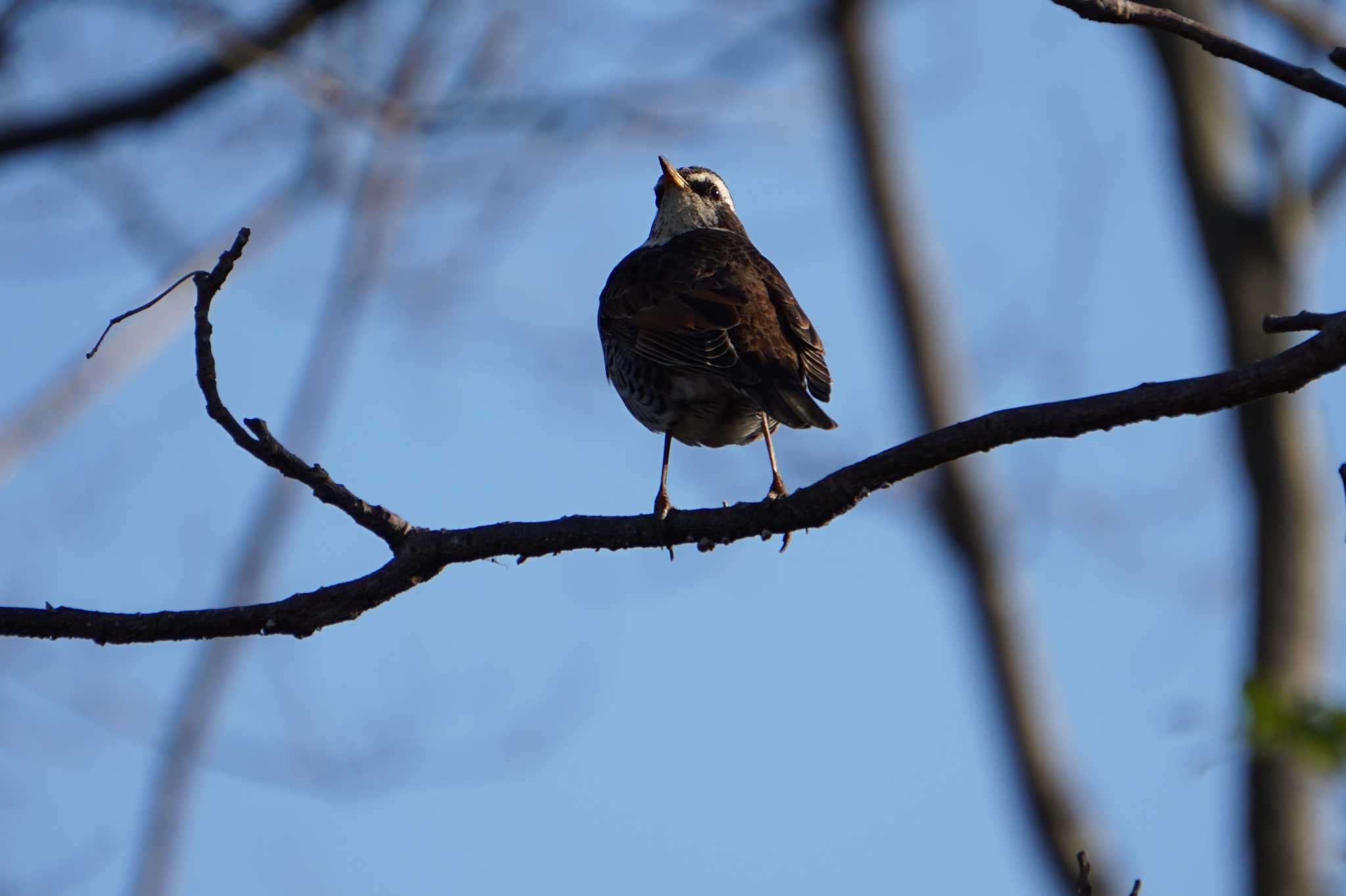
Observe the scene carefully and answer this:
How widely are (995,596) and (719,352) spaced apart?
29.1 feet

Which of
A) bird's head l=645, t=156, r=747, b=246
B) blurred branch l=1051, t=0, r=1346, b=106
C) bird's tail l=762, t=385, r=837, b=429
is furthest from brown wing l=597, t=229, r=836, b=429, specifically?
blurred branch l=1051, t=0, r=1346, b=106

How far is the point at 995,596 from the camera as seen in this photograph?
14273 mm

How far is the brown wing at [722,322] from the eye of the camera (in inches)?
233

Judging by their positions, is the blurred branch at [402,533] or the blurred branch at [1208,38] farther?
the blurred branch at [402,533]

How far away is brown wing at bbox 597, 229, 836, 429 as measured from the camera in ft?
19.4

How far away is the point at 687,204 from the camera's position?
341 inches

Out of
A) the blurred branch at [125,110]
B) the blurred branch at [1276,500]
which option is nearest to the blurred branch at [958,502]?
the blurred branch at [1276,500]

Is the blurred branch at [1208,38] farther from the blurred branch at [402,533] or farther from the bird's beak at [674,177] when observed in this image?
the bird's beak at [674,177]

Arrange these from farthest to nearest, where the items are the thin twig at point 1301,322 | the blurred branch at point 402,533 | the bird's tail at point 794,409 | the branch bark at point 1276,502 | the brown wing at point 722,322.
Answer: the branch bark at point 1276,502, the brown wing at point 722,322, the bird's tail at point 794,409, the blurred branch at point 402,533, the thin twig at point 1301,322

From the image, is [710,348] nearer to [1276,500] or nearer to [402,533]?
[402,533]

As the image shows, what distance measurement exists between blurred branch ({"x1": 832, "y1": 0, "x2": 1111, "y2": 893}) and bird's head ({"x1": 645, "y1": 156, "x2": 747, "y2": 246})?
4271mm

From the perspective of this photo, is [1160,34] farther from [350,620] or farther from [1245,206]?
[350,620]

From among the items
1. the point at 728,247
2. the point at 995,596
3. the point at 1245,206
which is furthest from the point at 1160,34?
the point at 728,247

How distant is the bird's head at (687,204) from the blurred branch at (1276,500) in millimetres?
4146
